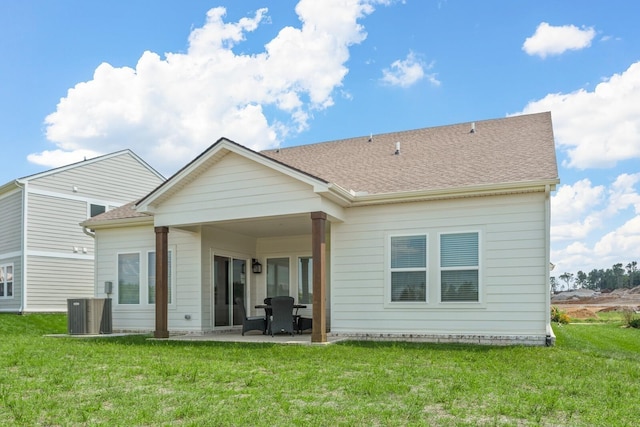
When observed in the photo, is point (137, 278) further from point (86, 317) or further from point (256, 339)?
point (256, 339)

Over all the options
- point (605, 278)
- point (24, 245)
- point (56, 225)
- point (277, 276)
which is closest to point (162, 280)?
point (277, 276)

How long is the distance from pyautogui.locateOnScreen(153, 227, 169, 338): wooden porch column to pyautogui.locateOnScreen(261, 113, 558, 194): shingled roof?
3808 millimetres

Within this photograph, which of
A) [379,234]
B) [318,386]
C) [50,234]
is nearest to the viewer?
[318,386]

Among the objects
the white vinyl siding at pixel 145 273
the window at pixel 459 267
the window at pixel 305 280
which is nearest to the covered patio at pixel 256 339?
the white vinyl siding at pixel 145 273

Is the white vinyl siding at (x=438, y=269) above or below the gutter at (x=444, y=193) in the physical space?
below

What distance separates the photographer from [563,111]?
14.6 meters

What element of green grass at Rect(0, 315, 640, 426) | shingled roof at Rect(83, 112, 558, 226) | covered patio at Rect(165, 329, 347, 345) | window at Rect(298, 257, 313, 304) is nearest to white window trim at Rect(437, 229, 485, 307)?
shingled roof at Rect(83, 112, 558, 226)

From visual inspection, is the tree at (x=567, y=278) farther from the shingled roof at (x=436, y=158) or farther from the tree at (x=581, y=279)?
the shingled roof at (x=436, y=158)

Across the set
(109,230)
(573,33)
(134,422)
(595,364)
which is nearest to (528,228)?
(595,364)

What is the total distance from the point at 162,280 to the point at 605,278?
91028 mm

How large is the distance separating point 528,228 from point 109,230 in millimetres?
10527

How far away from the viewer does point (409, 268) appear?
11164mm

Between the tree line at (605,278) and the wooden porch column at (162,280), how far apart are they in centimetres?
8109

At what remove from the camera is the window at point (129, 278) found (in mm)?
14320
